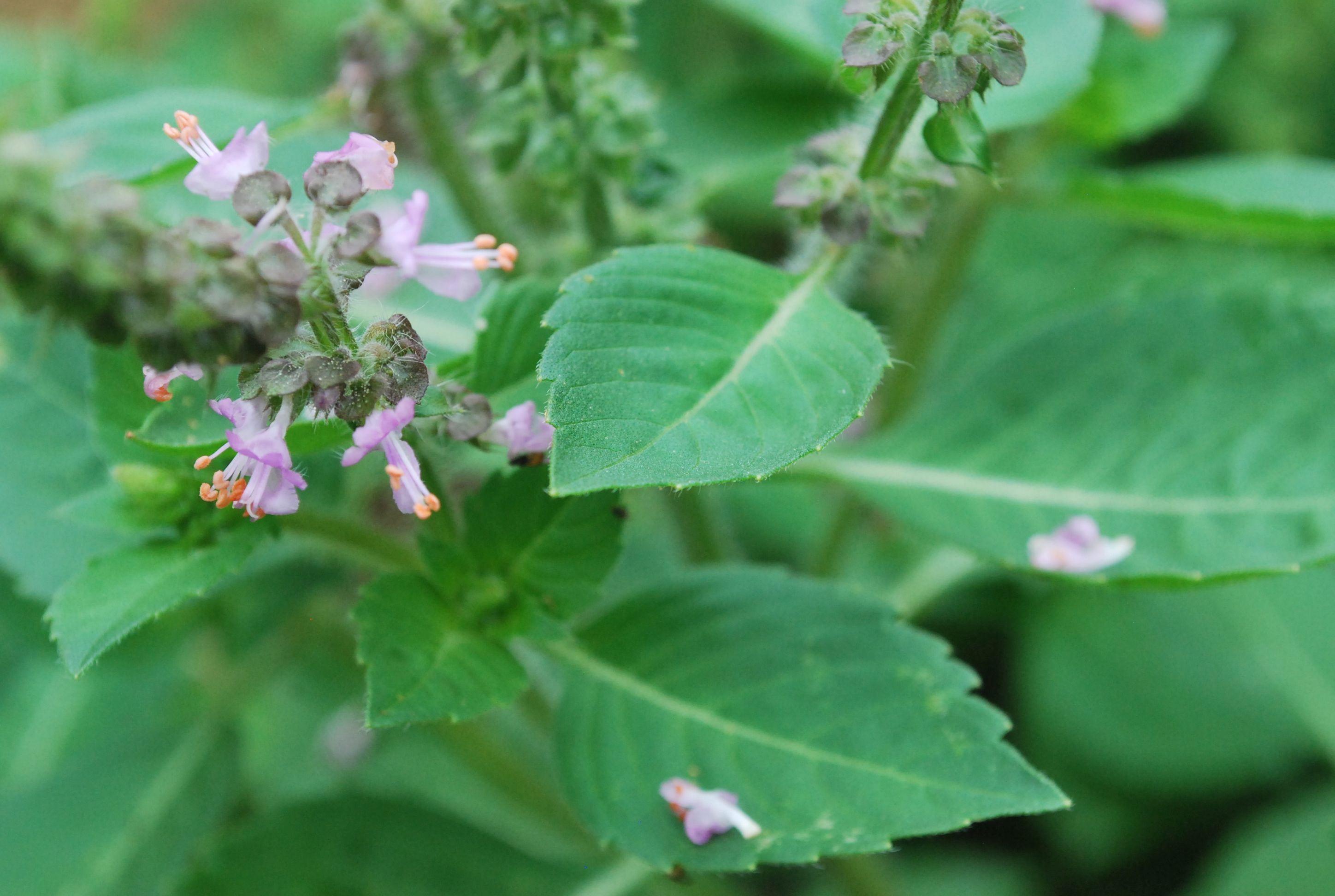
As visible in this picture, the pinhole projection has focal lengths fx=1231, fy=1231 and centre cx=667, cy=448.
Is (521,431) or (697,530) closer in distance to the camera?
(521,431)

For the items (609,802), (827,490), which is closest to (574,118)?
(609,802)

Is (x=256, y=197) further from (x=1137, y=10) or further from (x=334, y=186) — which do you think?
(x=1137, y=10)

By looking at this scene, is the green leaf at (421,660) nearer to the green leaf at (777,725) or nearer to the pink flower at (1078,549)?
the green leaf at (777,725)

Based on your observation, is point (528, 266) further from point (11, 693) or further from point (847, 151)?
point (11, 693)

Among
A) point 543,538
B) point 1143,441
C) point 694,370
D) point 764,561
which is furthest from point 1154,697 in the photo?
point 694,370

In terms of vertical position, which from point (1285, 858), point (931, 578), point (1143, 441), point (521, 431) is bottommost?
point (1285, 858)

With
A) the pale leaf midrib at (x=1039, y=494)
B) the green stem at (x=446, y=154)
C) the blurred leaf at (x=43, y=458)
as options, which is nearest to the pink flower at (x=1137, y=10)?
the pale leaf midrib at (x=1039, y=494)

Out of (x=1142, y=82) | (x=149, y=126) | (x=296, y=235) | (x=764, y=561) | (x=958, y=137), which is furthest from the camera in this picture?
(x=764, y=561)
